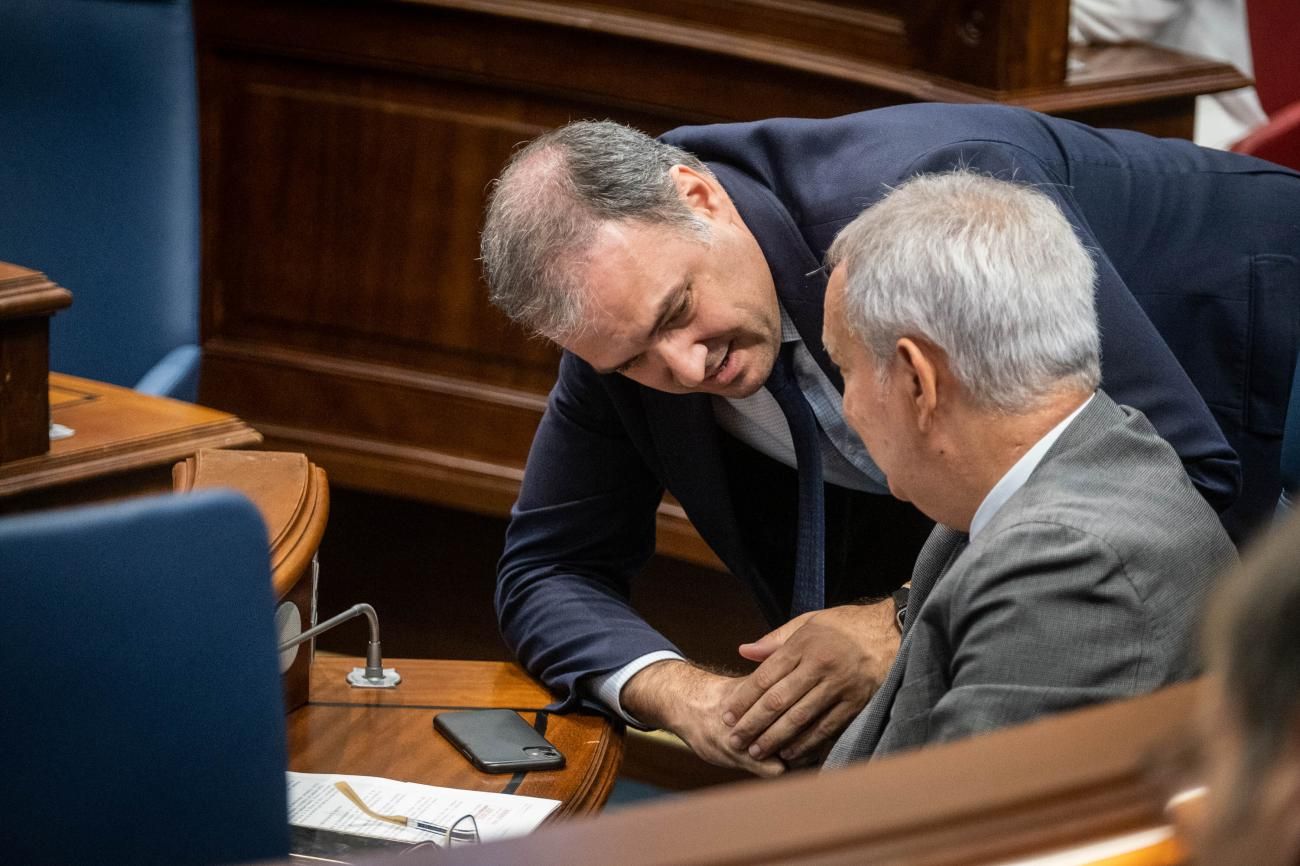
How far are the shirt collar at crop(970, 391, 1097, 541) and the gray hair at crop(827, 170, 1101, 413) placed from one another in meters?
0.03

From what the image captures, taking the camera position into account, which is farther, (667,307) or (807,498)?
(807,498)

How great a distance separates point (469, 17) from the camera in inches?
117

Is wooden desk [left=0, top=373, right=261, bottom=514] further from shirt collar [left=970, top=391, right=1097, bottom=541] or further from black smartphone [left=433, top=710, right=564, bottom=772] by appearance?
shirt collar [left=970, top=391, right=1097, bottom=541]

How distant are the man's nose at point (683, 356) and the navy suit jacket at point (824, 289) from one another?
5.1 inches

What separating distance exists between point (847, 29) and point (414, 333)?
41.7 inches

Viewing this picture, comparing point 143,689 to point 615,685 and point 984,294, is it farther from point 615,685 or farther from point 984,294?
point 615,685

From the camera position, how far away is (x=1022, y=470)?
4.17 ft

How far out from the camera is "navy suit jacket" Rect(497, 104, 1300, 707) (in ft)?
5.92

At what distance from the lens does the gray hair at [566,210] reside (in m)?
1.76

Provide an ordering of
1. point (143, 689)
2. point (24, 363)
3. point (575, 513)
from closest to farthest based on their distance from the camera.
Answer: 1. point (143, 689)
2. point (24, 363)
3. point (575, 513)

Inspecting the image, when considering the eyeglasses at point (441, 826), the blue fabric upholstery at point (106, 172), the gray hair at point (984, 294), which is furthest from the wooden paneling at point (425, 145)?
the eyeglasses at point (441, 826)

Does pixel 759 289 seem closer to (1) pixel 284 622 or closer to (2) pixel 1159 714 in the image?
(1) pixel 284 622

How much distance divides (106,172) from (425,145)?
1.92ft

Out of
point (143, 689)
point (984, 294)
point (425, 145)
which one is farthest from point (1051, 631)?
point (425, 145)
